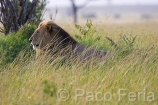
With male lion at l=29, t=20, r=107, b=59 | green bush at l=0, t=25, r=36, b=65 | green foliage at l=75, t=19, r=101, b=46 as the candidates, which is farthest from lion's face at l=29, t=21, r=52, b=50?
green foliage at l=75, t=19, r=101, b=46

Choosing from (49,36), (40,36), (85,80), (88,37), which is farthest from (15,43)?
(85,80)

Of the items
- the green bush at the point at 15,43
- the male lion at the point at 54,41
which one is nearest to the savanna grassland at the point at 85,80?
the green bush at the point at 15,43

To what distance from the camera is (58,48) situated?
8.24m

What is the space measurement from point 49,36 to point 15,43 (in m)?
1.02

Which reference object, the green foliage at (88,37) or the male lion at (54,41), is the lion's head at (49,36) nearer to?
the male lion at (54,41)

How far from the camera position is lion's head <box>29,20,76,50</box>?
8.33m

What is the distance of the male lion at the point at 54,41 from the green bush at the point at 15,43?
29 centimetres

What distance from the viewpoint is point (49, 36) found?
8.42 metres

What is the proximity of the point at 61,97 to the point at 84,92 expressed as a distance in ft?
1.12

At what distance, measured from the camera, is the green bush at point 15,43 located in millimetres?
8454

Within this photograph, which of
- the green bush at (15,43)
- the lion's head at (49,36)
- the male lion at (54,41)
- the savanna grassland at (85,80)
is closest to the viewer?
the savanna grassland at (85,80)

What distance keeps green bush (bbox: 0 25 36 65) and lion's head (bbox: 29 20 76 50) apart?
0.94ft

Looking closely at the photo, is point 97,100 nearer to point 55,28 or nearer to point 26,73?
point 26,73

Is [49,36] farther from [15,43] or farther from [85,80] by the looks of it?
[85,80]
